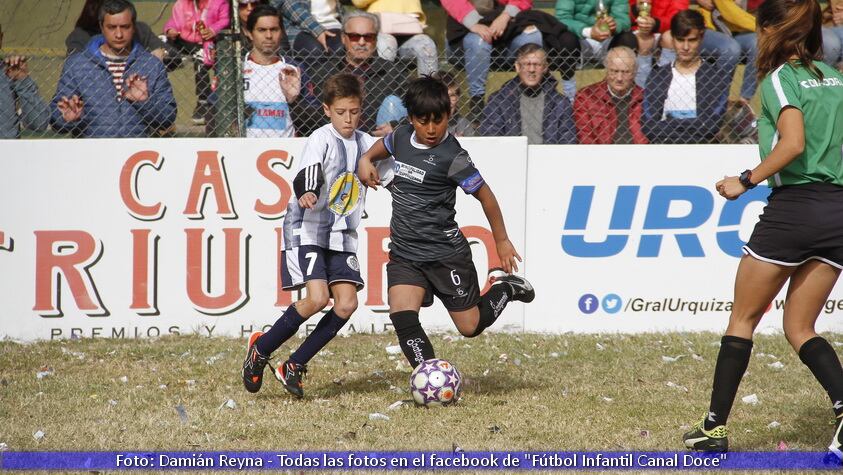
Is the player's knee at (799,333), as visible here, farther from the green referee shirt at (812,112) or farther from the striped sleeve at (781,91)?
the striped sleeve at (781,91)

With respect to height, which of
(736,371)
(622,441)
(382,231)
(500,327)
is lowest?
(500,327)

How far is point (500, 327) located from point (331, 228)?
2.63 m

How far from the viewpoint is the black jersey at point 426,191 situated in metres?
6.11

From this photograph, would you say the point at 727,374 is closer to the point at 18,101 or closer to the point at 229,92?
the point at 229,92

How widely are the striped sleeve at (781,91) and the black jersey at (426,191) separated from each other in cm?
186

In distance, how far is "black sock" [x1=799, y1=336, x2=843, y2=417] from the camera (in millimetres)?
4754

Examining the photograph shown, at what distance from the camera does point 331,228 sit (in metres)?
6.50

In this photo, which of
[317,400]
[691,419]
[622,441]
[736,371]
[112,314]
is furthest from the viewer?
[112,314]

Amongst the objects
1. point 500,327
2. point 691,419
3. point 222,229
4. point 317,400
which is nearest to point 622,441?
point 691,419

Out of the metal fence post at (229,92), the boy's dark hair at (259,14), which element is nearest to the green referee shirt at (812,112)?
the metal fence post at (229,92)

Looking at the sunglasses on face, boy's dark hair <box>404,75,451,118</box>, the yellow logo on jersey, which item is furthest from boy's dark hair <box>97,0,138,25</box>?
boy's dark hair <box>404,75,451,118</box>

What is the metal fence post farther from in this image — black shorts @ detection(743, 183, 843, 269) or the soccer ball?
black shorts @ detection(743, 183, 843, 269)

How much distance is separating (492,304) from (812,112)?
2.45m

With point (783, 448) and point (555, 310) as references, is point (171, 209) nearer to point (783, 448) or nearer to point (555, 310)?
point (555, 310)
